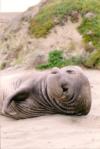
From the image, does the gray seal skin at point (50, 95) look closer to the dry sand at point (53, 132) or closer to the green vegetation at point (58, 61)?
the dry sand at point (53, 132)

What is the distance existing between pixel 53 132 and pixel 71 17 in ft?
22.2

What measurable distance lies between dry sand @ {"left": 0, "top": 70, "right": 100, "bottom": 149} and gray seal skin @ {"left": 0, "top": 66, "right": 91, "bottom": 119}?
0.17 metres


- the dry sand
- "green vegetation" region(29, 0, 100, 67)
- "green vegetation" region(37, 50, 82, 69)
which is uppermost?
"green vegetation" region(29, 0, 100, 67)

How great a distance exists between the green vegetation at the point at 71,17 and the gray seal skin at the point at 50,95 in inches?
182

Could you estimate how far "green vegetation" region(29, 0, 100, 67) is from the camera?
13.9m

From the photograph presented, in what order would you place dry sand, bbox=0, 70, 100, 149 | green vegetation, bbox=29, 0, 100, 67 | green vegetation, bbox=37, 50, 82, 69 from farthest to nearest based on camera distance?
green vegetation, bbox=29, 0, 100, 67 < green vegetation, bbox=37, 50, 82, 69 < dry sand, bbox=0, 70, 100, 149

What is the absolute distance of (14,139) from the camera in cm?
Result: 769

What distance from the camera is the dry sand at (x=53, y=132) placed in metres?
7.30

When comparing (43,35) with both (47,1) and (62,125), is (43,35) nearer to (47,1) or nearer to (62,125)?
(47,1)

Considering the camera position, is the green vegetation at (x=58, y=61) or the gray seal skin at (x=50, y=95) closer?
the gray seal skin at (x=50, y=95)

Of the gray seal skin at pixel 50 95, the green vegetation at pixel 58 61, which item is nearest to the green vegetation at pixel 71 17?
the green vegetation at pixel 58 61

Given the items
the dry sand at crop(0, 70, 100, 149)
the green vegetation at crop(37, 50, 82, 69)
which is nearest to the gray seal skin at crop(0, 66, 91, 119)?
the dry sand at crop(0, 70, 100, 149)

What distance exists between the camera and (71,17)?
1437cm

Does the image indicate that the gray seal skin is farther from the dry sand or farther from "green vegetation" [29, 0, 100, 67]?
"green vegetation" [29, 0, 100, 67]
